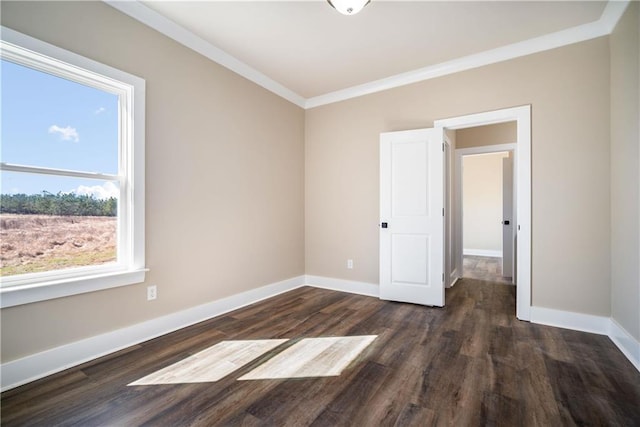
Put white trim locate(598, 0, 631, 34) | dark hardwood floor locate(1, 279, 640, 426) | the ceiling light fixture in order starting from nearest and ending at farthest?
dark hardwood floor locate(1, 279, 640, 426) → the ceiling light fixture → white trim locate(598, 0, 631, 34)

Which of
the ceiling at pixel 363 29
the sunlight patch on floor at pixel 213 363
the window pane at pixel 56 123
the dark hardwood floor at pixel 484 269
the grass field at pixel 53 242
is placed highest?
the ceiling at pixel 363 29

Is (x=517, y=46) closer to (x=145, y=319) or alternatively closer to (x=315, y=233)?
(x=315, y=233)

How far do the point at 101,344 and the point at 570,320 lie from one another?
4153mm

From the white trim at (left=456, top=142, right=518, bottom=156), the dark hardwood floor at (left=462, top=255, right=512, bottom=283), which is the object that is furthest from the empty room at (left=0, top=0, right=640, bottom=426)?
the white trim at (left=456, top=142, right=518, bottom=156)

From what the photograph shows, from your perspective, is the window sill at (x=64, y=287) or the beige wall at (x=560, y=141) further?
the beige wall at (x=560, y=141)

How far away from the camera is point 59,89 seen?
6.82 feet

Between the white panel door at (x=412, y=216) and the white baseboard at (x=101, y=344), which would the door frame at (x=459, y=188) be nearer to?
the white panel door at (x=412, y=216)

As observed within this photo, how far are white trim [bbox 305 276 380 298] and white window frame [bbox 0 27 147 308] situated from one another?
243 cm

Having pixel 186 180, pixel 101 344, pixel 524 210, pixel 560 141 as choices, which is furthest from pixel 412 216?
pixel 101 344

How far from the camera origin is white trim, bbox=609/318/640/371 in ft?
6.66

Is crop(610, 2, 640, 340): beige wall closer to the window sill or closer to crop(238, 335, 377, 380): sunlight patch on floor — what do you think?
crop(238, 335, 377, 380): sunlight patch on floor

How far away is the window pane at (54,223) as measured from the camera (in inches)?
74.0

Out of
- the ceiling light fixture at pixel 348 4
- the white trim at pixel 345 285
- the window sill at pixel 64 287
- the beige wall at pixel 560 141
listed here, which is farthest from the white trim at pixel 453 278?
the window sill at pixel 64 287

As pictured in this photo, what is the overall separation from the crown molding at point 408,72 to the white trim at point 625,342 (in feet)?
8.59
